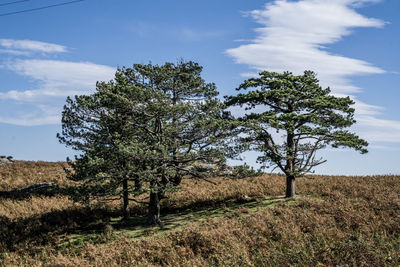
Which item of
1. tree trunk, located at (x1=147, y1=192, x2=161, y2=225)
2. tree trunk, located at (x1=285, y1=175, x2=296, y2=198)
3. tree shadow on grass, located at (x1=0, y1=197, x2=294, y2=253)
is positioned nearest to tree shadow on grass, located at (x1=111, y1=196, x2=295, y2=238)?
tree shadow on grass, located at (x1=0, y1=197, x2=294, y2=253)

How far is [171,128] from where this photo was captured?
15852 millimetres

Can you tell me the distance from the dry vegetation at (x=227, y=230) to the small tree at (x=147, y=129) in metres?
1.95

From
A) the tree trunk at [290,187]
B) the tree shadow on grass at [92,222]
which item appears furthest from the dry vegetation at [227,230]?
the tree trunk at [290,187]

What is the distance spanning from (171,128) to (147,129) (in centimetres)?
202

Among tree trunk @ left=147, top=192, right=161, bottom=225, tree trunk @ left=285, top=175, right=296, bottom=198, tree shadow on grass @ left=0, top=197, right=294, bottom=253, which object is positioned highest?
tree trunk @ left=285, top=175, right=296, bottom=198

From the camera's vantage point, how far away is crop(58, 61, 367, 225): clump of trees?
15.7 metres

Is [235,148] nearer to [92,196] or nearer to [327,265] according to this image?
[92,196]

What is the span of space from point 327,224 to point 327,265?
5.22 meters

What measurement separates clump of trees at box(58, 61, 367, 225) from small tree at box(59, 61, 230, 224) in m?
0.05

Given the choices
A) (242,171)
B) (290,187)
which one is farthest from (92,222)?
(290,187)

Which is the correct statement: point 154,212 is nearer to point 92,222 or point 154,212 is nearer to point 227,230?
point 92,222

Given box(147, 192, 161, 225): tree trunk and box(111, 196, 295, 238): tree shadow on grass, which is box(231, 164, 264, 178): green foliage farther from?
box(147, 192, 161, 225): tree trunk

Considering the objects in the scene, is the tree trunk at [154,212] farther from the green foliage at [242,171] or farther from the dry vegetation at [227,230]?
the green foliage at [242,171]

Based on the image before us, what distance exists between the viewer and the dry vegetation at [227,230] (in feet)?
28.8
